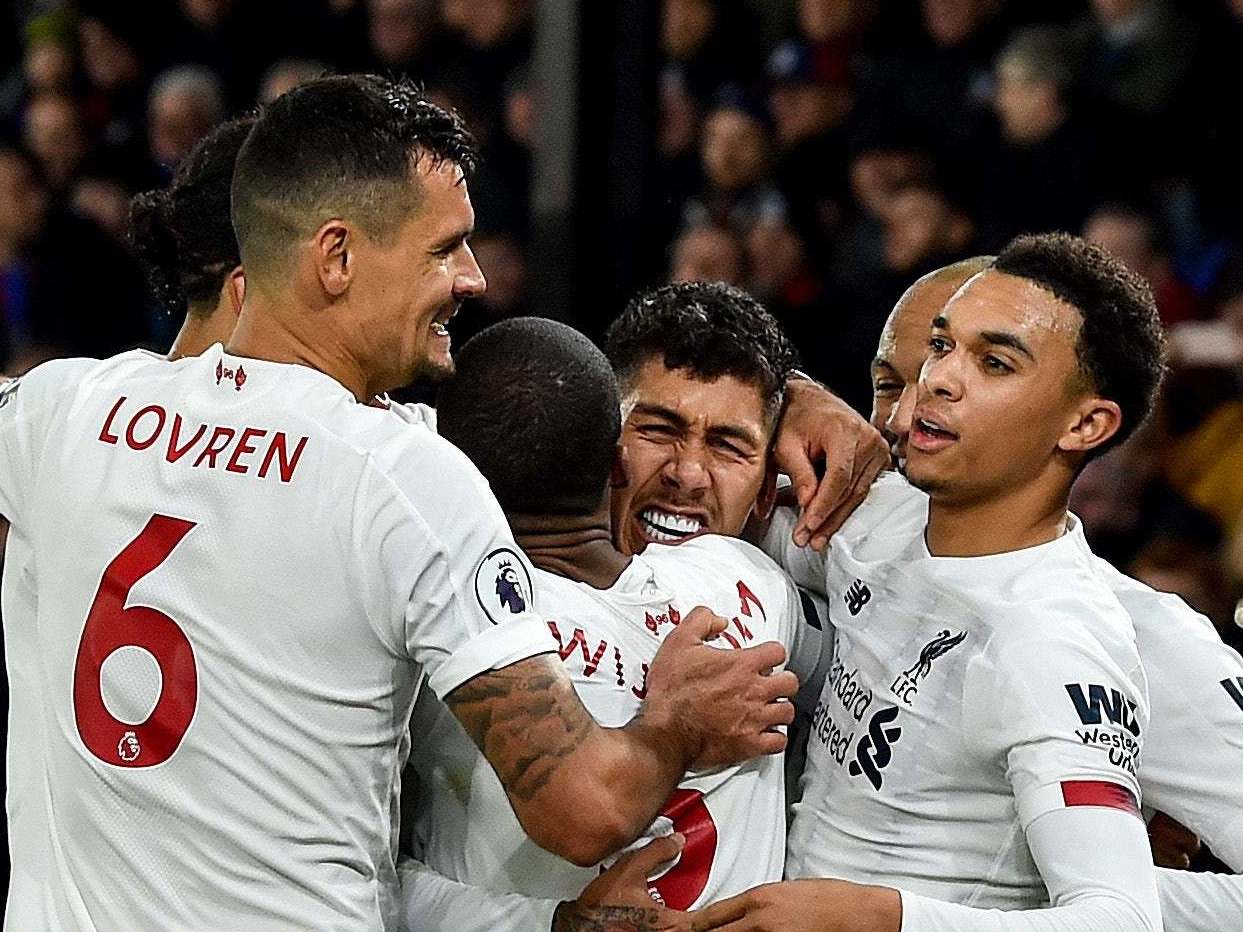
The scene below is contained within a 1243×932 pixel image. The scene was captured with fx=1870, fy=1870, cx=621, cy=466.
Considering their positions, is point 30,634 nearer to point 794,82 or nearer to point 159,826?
point 159,826

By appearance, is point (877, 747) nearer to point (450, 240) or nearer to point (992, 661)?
point (992, 661)

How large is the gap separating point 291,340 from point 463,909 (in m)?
0.75

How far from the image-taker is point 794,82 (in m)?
5.84

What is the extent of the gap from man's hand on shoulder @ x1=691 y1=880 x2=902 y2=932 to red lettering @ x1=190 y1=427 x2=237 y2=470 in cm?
80

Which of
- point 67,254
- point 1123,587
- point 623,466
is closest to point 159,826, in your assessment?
point 623,466

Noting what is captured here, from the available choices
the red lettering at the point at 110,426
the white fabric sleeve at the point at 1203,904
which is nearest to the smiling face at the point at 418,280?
the red lettering at the point at 110,426

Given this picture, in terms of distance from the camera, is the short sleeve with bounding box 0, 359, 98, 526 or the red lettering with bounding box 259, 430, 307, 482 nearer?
the red lettering with bounding box 259, 430, 307, 482

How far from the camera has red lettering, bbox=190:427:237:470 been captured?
2.17 meters

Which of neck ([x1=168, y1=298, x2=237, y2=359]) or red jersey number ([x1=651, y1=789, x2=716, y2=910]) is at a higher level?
neck ([x1=168, y1=298, x2=237, y2=359])

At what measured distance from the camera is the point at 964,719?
91.2 inches

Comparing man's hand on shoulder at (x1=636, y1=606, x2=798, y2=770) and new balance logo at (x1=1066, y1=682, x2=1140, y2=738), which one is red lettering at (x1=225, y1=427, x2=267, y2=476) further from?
new balance logo at (x1=1066, y1=682, x2=1140, y2=738)

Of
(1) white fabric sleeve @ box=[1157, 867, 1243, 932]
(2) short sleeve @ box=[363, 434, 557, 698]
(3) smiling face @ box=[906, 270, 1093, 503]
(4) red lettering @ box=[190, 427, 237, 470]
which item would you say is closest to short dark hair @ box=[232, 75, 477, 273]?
(4) red lettering @ box=[190, 427, 237, 470]

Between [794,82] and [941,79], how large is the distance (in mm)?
563

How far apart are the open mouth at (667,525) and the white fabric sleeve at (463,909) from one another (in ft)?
1.83
